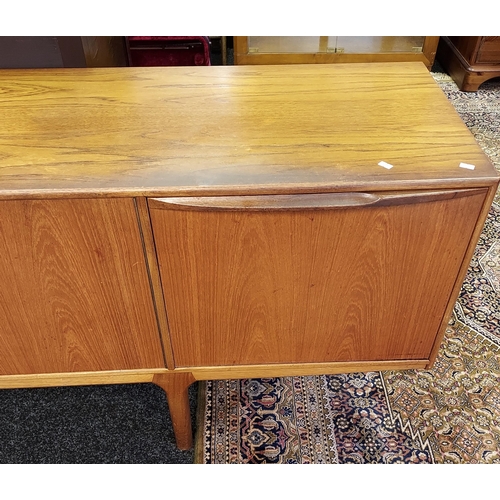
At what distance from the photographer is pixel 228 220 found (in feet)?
2.34

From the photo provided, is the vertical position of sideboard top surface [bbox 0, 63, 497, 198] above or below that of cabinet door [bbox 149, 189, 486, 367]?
above

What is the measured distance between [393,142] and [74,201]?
47 cm

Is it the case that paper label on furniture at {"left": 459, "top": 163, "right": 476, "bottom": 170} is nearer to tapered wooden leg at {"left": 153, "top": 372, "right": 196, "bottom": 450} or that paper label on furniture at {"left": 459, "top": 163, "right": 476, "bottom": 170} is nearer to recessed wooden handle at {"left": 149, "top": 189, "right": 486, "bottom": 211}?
recessed wooden handle at {"left": 149, "top": 189, "right": 486, "bottom": 211}

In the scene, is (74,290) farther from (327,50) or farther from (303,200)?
(327,50)

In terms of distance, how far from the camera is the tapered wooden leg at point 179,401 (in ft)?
3.05

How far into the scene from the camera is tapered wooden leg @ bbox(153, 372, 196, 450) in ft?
3.05

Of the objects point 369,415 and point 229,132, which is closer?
point 229,132

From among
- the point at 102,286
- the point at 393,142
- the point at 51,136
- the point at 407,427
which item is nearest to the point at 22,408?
the point at 102,286

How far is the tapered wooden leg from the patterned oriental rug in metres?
0.05

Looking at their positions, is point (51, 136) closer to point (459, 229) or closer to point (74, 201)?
point (74, 201)

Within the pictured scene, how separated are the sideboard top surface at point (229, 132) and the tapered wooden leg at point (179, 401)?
397mm

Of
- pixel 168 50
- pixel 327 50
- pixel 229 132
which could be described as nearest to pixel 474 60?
pixel 327 50

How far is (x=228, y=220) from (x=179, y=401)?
0.44 m

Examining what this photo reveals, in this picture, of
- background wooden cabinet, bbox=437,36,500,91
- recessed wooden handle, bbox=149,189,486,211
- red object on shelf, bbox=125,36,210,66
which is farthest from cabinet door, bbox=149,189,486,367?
background wooden cabinet, bbox=437,36,500,91
